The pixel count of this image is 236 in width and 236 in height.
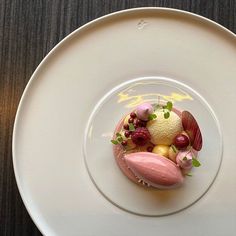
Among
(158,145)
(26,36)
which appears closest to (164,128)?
(158,145)

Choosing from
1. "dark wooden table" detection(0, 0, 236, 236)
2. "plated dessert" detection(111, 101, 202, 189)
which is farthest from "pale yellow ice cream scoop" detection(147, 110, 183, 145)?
"dark wooden table" detection(0, 0, 236, 236)

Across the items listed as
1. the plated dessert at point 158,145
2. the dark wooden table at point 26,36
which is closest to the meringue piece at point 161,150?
the plated dessert at point 158,145

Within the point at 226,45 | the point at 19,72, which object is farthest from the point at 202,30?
the point at 19,72

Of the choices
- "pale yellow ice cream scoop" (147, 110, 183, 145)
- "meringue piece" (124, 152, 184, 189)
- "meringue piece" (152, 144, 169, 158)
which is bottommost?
"meringue piece" (124, 152, 184, 189)

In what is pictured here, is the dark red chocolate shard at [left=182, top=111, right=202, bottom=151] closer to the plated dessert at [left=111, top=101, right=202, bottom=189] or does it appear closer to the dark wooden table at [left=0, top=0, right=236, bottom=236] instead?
the plated dessert at [left=111, top=101, right=202, bottom=189]

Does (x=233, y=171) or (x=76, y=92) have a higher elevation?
(x=76, y=92)

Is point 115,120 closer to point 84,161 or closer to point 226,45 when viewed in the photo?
point 84,161

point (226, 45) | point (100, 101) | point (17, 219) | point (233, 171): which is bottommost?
point (17, 219)
